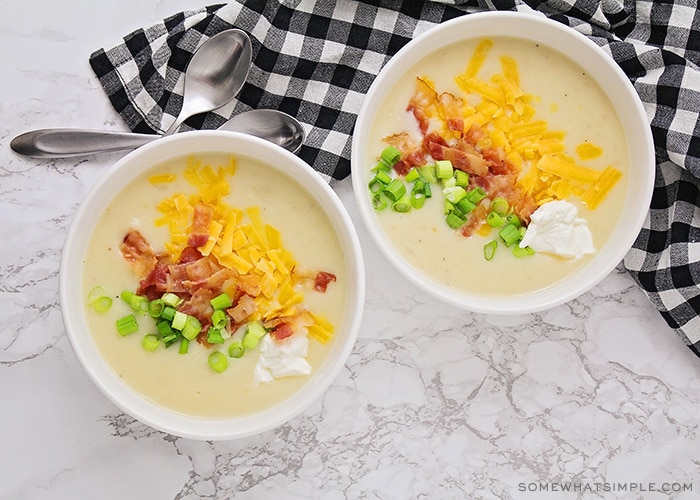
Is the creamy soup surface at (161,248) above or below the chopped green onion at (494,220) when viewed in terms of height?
below

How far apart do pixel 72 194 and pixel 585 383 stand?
1.32 meters

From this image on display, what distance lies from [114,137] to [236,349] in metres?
0.57

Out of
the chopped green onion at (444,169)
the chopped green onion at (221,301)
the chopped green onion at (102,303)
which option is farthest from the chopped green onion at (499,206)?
the chopped green onion at (102,303)

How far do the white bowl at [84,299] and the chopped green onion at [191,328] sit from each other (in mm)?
182

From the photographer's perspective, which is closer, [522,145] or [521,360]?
[522,145]

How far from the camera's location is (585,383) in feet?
6.30

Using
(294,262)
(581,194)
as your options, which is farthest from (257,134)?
(581,194)

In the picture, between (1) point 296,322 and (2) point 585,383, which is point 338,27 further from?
(2) point 585,383

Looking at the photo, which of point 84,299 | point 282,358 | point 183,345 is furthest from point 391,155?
point 84,299

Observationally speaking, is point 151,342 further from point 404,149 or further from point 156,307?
point 404,149

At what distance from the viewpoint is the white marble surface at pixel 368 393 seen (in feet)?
5.98

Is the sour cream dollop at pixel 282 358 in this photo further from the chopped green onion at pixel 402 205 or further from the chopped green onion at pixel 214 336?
the chopped green onion at pixel 402 205

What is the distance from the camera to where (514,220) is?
5.61ft

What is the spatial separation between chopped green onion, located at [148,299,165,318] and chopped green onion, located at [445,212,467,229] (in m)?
0.64
